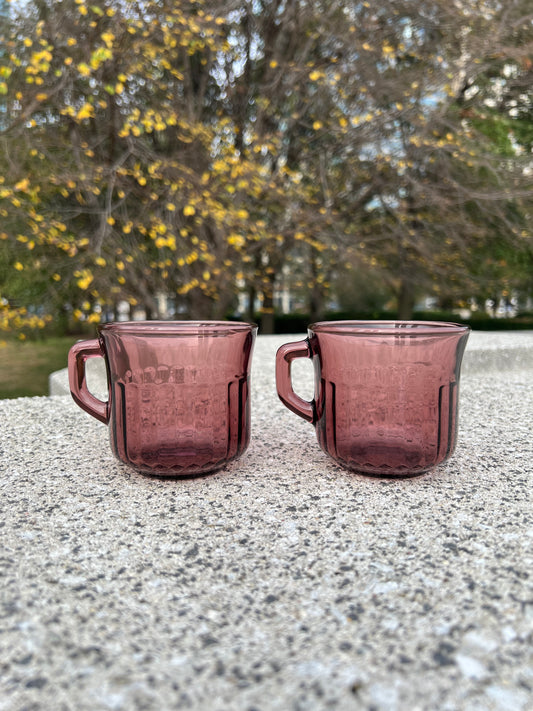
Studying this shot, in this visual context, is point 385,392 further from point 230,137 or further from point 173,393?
point 230,137

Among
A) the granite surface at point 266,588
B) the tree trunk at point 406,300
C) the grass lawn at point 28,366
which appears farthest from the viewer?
the tree trunk at point 406,300

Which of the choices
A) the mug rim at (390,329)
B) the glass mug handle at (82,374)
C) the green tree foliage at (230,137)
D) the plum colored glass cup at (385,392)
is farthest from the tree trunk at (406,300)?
the glass mug handle at (82,374)

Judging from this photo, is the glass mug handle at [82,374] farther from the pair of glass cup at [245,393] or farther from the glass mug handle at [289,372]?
the glass mug handle at [289,372]

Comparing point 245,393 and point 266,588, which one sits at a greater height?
point 245,393

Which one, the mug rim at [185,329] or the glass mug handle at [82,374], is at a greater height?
the mug rim at [185,329]

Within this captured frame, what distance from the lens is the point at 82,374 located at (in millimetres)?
838

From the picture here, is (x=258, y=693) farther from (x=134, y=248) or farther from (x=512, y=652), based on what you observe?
(x=134, y=248)

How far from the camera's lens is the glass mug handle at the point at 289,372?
833mm

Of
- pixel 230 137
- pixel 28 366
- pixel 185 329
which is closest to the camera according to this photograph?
pixel 185 329

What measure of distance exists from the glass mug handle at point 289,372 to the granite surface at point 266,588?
4.5 inches

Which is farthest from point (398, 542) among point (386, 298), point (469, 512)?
point (386, 298)

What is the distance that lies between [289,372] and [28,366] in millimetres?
8358

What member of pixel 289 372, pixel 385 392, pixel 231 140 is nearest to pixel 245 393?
pixel 289 372

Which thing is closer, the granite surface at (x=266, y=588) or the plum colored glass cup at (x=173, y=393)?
the granite surface at (x=266, y=588)
